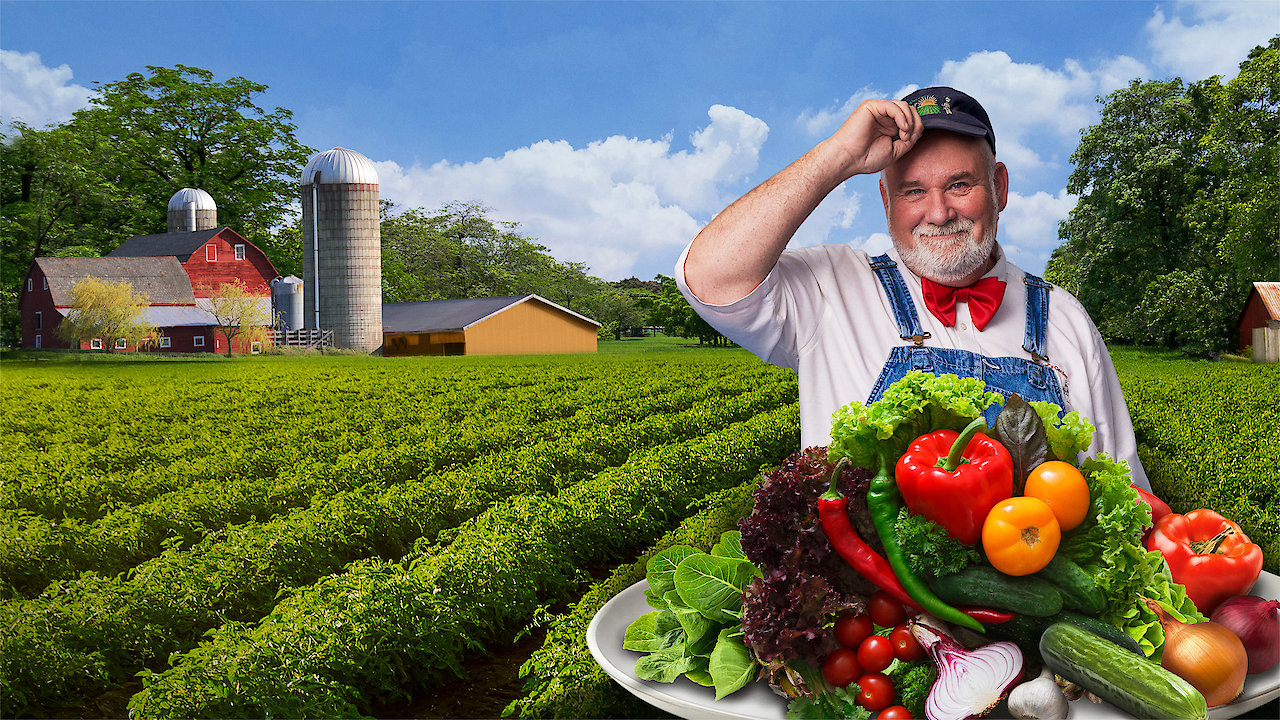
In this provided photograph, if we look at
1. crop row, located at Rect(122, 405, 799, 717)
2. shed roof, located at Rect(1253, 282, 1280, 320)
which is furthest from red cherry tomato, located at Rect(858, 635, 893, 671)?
shed roof, located at Rect(1253, 282, 1280, 320)

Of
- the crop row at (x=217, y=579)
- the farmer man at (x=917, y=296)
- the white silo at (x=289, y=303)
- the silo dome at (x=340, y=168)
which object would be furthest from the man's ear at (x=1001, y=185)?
the silo dome at (x=340, y=168)

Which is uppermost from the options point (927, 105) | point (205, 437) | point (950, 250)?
point (927, 105)

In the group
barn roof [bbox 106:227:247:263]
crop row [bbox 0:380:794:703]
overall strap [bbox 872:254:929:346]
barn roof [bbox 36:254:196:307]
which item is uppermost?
barn roof [bbox 106:227:247:263]

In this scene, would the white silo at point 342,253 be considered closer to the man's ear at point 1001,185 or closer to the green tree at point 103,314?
the green tree at point 103,314

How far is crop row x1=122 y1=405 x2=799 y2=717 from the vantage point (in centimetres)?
331

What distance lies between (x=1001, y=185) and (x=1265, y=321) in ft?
77.3

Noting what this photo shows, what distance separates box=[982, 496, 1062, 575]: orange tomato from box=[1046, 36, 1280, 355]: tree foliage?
72.5ft

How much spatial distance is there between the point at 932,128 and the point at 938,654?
1.14 metres

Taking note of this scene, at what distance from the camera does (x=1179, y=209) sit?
79.2 feet

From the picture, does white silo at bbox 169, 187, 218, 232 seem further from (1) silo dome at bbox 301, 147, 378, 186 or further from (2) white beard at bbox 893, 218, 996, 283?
(2) white beard at bbox 893, 218, 996, 283

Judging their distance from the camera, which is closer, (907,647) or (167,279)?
(907,647)

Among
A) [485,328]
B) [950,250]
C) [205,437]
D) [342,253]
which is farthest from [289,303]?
[950,250]

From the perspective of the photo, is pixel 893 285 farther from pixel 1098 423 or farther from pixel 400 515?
pixel 400 515

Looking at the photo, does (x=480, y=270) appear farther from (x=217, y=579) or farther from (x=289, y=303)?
(x=217, y=579)
